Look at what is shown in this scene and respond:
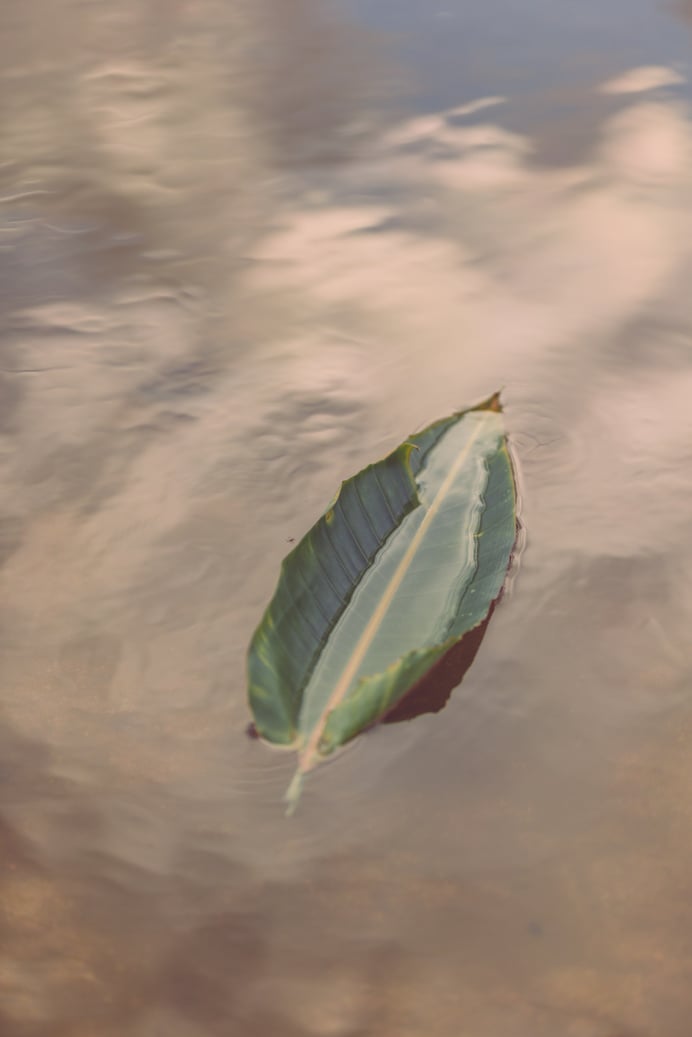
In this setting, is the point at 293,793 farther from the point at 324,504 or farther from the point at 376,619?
the point at 324,504

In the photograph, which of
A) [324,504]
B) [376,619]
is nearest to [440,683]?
[376,619]

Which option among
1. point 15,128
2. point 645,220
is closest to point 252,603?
point 645,220

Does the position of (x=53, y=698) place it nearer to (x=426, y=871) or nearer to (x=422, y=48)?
(x=426, y=871)

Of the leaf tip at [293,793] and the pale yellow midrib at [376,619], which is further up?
the pale yellow midrib at [376,619]

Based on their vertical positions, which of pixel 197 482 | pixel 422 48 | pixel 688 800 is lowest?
pixel 688 800
